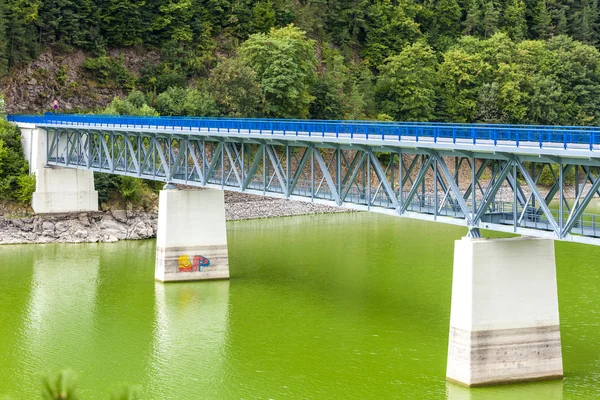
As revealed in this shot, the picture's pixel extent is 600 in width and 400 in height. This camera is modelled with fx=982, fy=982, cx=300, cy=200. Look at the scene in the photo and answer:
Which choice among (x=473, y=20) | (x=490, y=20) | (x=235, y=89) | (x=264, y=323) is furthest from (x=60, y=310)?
(x=490, y=20)

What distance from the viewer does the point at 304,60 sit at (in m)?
80.6

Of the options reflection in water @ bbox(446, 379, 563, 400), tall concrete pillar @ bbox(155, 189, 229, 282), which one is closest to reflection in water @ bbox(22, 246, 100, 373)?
tall concrete pillar @ bbox(155, 189, 229, 282)

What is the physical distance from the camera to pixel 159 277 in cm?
4712

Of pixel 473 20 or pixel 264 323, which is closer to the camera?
pixel 264 323

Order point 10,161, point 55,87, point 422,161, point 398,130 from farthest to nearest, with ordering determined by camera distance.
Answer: point 55,87 < point 10,161 < point 422,161 < point 398,130

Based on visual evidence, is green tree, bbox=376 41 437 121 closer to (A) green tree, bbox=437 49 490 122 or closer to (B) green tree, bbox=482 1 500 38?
(A) green tree, bbox=437 49 490 122

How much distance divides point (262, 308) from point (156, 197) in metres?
28.5

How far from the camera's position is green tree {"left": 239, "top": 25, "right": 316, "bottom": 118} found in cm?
7688

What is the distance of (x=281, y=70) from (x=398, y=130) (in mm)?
43412

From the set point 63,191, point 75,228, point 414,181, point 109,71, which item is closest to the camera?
point 414,181

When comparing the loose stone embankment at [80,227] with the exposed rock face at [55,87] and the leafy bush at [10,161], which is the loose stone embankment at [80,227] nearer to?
the leafy bush at [10,161]

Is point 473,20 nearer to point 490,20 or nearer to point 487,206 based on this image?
point 490,20

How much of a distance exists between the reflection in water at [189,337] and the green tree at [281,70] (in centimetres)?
3260

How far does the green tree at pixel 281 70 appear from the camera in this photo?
7688 centimetres
